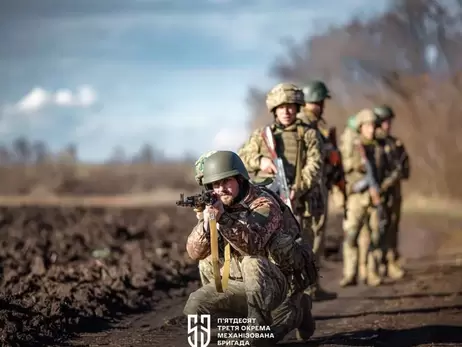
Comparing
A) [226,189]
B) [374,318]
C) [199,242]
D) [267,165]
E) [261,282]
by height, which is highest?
[267,165]

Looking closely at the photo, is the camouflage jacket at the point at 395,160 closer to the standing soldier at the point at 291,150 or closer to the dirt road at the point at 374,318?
the dirt road at the point at 374,318

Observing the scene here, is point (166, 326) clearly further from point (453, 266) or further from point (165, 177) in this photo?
point (165, 177)

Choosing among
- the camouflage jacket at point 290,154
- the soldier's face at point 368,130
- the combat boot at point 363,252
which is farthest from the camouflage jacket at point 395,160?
the camouflage jacket at point 290,154

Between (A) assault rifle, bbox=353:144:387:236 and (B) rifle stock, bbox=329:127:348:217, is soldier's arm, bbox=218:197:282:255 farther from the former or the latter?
(A) assault rifle, bbox=353:144:387:236

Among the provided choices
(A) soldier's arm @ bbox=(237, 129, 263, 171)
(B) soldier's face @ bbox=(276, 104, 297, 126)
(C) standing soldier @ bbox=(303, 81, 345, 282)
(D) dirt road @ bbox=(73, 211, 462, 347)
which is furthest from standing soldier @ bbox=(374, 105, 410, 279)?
(A) soldier's arm @ bbox=(237, 129, 263, 171)

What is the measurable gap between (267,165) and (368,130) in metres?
4.66

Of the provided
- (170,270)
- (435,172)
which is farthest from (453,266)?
(435,172)

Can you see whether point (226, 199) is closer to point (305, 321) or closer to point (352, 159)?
point (305, 321)

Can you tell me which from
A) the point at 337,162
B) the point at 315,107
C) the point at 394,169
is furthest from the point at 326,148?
the point at 394,169

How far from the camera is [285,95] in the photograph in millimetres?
9742

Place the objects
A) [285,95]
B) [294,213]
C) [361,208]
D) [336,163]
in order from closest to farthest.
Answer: [285,95], [294,213], [336,163], [361,208]

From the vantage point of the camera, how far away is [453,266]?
638 inches

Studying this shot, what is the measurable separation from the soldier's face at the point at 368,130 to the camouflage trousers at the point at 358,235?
846 mm

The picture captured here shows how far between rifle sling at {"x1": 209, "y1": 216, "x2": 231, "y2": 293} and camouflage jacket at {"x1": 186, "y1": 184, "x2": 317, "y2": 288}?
7cm
